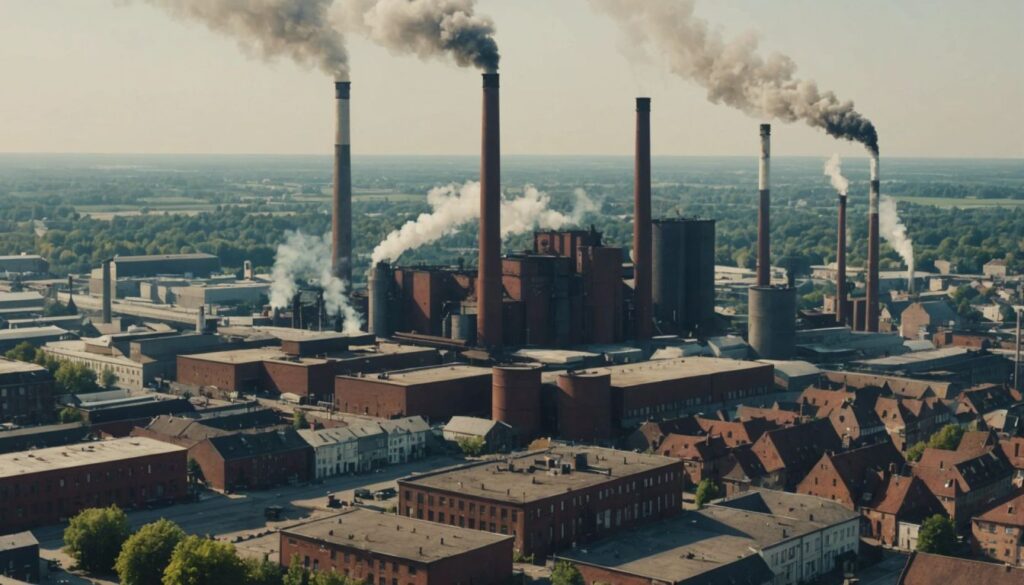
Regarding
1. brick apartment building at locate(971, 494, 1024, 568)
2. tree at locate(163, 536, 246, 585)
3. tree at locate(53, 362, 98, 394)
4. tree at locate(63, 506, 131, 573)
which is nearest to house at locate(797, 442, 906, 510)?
brick apartment building at locate(971, 494, 1024, 568)

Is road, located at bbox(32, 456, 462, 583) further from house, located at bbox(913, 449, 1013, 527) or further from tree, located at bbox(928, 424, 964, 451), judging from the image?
tree, located at bbox(928, 424, 964, 451)

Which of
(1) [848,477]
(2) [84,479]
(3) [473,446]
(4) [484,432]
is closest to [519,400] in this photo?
(4) [484,432]

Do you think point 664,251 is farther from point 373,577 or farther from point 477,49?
point 373,577

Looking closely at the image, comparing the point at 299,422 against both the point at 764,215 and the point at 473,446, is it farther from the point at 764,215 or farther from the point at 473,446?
the point at 764,215

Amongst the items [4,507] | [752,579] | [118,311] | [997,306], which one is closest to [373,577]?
[752,579]

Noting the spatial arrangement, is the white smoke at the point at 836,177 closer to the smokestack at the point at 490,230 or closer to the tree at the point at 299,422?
the smokestack at the point at 490,230

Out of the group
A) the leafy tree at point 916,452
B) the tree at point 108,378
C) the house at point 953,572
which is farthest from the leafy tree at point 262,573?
the tree at point 108,378
